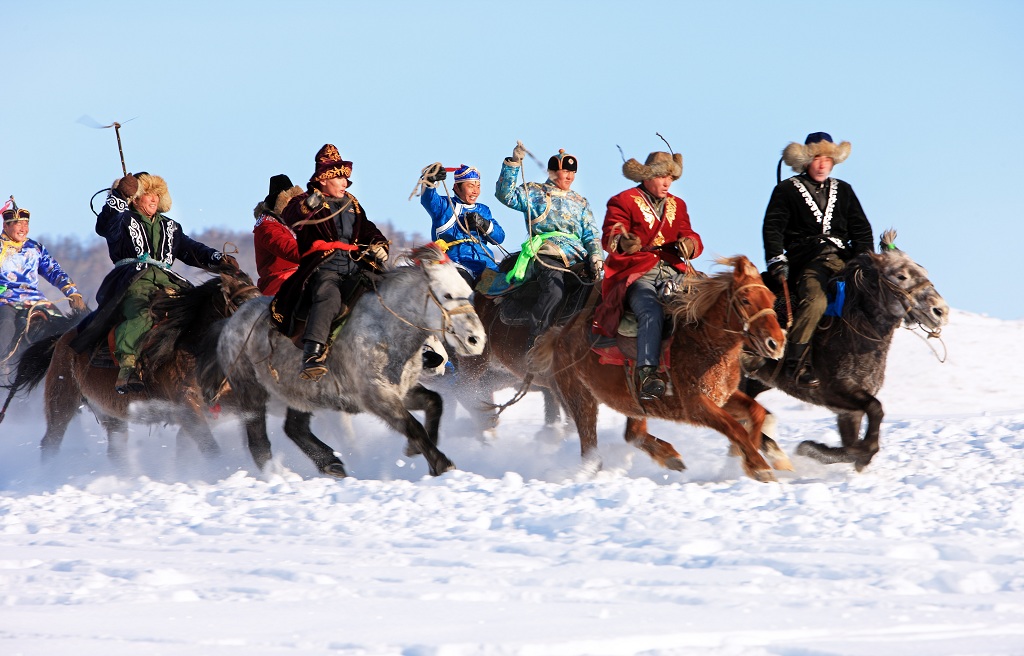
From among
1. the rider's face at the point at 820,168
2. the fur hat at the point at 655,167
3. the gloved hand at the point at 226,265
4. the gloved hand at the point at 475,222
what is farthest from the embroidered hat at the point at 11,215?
the rider's face at the point at 820,168

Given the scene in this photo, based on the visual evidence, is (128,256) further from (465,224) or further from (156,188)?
(465,224)

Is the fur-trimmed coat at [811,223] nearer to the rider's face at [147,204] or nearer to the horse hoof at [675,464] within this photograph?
the horse hoof at [675,464]

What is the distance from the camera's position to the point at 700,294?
779 centimetres

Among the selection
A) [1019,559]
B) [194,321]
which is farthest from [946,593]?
[194,321]

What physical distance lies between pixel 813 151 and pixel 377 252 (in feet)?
11.7

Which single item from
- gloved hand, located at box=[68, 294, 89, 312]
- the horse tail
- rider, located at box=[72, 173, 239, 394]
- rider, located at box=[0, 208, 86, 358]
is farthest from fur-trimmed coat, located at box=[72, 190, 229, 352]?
rider, located at box=[0, 208, 86, 358]

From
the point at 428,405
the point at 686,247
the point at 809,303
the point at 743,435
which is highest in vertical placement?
the point at 686,247

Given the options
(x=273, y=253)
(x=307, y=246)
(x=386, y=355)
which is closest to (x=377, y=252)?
(x=307, y=246)

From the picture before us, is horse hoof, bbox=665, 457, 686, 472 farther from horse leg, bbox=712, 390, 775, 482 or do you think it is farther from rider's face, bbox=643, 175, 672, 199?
rider's face, bbox=643, 175, 672, 199

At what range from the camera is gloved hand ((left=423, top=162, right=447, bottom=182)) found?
9.99 metres

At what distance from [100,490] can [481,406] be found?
376 centimetres

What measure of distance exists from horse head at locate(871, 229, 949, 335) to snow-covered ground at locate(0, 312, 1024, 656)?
1.11m

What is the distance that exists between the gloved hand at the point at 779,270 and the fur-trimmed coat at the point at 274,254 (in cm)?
375

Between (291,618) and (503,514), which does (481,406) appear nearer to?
(503,514)
